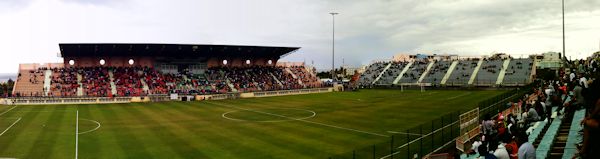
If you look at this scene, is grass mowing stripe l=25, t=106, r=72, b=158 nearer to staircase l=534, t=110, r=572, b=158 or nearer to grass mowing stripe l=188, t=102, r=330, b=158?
grass mowing stripe l=188, t=102, r=330, b=158

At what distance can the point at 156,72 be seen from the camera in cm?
7744

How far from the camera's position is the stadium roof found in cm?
6925

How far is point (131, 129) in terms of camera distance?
1284 inches

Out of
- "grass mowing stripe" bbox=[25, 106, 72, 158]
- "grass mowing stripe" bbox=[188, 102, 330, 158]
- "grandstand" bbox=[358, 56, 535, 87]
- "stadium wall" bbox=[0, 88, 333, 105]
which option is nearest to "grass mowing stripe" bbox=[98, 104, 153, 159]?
"grass mowing stripe" bbox=[25, 106, 72, 158]

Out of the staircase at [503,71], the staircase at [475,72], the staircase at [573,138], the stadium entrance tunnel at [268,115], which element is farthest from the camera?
the staircase at [475,72]

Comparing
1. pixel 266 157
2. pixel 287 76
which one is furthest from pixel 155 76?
pixel 266 157

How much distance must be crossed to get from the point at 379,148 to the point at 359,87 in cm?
6876

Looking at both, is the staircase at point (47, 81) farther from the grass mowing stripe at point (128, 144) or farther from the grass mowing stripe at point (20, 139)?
the grass mowing stripe at point (128, 144)

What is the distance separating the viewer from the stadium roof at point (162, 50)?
227 ft

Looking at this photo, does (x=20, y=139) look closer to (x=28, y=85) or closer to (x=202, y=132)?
A: (x=202, y=132)

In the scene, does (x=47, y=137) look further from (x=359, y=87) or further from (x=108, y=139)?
(x=359, y=87)

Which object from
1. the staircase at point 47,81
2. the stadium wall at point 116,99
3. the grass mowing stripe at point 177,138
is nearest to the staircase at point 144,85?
the stadium wall at point 116,99

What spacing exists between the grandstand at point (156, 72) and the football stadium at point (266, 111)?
230 millimetres

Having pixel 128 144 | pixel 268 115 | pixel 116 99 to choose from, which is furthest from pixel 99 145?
pixel 116 99
